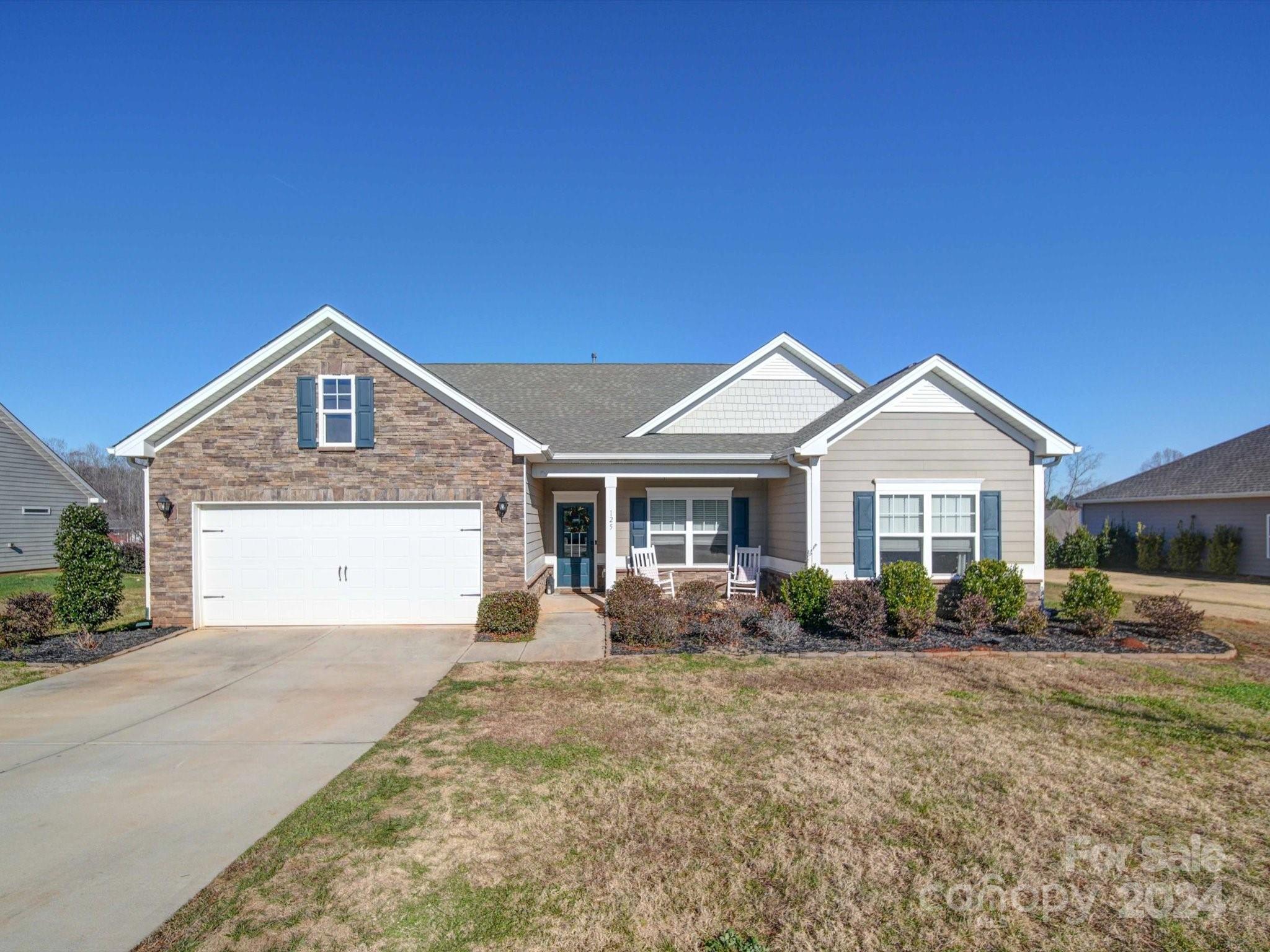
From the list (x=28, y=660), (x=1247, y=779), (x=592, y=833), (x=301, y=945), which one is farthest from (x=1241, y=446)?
(x=28, y=660)

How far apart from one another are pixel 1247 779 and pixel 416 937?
5.91 metres

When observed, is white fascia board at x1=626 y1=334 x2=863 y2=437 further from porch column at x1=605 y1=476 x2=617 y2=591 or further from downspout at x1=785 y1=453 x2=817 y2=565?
downspout at x1=785 y1=453 x2=817 y2=565

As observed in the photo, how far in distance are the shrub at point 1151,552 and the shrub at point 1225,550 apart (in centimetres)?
199

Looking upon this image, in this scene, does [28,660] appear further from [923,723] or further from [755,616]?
[923,723]

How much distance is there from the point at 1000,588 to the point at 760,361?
667 centimetres

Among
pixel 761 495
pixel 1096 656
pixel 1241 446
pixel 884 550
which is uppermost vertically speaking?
pixel 1241 446

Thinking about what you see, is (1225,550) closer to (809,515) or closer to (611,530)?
(809,515)

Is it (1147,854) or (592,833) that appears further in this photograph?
(592,833)

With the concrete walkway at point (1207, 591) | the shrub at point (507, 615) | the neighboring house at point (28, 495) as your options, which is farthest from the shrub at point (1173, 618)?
the neighboring house at point (28, 495)

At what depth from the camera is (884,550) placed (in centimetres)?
1226

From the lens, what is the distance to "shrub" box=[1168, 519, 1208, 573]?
22250 millimetres

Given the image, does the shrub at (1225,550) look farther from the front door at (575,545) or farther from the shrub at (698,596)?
the front door at (575,545)

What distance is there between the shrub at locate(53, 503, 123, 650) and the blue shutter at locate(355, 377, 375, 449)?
4085 mm

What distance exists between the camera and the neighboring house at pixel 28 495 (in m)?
23.5
